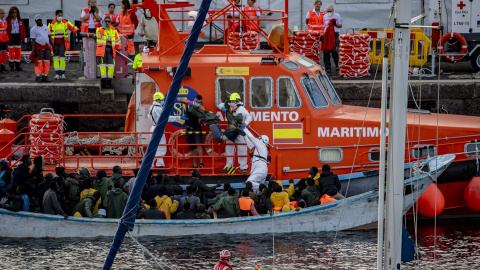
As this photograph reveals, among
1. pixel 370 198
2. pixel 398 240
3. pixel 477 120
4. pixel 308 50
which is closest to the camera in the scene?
pixel 398 240

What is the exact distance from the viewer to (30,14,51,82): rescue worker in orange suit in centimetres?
2155

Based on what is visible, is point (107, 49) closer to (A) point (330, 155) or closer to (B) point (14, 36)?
(B) point (14, 36)

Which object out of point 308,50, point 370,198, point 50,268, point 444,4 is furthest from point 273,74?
point 444,4

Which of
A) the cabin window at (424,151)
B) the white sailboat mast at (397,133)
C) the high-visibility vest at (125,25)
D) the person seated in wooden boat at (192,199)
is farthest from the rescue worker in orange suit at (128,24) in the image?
the white sailboat mast at (397,133)

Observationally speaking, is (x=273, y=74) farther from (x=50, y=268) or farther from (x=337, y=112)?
(x=50, y=268)

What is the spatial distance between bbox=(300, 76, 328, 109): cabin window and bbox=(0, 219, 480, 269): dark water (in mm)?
2384

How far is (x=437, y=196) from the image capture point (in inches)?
608

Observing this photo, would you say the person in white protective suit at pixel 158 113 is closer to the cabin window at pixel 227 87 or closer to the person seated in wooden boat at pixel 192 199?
the cabin window at pixel 227 87

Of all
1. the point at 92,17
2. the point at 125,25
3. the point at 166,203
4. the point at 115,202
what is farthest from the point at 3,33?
the point at 166,203

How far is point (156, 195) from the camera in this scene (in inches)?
606

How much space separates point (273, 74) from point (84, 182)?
12.8 feet

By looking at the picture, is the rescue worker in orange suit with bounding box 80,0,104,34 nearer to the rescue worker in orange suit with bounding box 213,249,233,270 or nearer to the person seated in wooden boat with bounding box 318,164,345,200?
the person seated in wooden boat with bounding box 318,164,345,200

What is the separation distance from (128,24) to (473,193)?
11.6m

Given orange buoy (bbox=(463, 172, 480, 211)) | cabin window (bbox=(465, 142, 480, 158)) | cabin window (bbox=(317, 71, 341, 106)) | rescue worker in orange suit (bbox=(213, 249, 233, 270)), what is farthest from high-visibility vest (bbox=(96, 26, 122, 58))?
rescue worker in orange suit (bbox=(213, 249, 233, 270))
